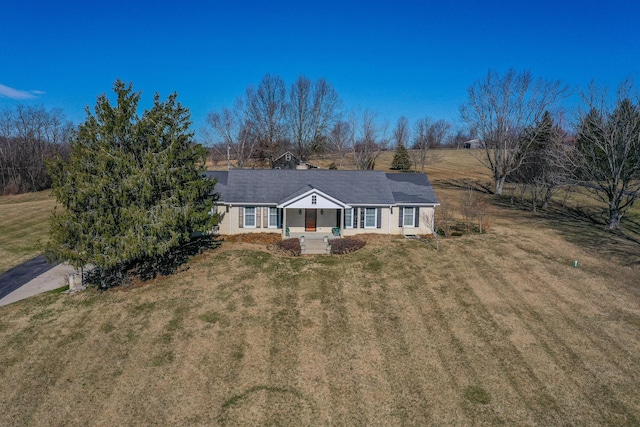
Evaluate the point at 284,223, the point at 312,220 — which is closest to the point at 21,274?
the point at 284,223

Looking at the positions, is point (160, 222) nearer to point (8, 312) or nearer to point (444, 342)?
point (8, 312)

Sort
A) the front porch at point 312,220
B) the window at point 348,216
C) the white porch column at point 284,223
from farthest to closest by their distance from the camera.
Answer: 1. the front porch at point 312,220
2. the window at point 348,216
3. the white porch column at point 284,223

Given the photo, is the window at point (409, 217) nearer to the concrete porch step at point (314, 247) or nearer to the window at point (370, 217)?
the window at point (370, 217)

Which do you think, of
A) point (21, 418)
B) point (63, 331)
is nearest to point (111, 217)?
point (63, 331)

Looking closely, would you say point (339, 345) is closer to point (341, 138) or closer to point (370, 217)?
point (370, 217)

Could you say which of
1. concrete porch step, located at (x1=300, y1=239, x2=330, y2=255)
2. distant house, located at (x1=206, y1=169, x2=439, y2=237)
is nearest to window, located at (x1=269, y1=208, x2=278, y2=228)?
distant house, located at (x1=206, y1=169, x2=439, y2=237)

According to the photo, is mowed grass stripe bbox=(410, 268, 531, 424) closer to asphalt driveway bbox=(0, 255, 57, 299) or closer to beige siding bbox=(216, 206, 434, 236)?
beige siding bbox=(216, 206, 434, 236)

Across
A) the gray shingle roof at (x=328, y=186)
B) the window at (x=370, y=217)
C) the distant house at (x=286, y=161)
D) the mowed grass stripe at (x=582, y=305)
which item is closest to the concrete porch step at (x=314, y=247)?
the gray shingle roof at (x=328, y=186)
